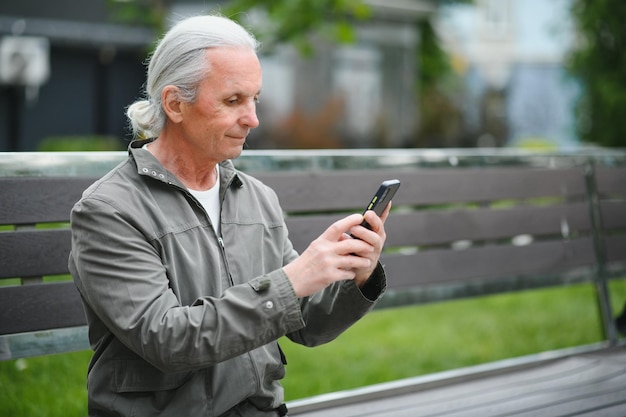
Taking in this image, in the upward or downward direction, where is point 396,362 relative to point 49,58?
downward

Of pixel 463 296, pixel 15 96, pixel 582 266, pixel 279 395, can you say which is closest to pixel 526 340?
pixel 582 266

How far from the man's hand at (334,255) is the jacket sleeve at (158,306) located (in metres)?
0.04

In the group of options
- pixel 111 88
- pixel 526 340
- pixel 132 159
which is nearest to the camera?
pixel 132 159

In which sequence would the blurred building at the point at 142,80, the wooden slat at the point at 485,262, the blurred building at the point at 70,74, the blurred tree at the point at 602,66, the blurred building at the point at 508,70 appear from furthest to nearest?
the blurred building at the point at 508,70 → the blurred building at the point at 70,74 → the blurred building at the point at 142,80 → the blurred tree at the point at 602,66 → the wooden slat at the point at 485,262

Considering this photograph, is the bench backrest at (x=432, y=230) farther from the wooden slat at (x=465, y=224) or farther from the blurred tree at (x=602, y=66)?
the blurred tree at (x=602, y=66)

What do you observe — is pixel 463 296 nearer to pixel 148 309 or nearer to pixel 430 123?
pixel 148 309

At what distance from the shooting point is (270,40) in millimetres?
8258

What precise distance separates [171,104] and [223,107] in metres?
0.15

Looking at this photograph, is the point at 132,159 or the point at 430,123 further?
the point at 430,123

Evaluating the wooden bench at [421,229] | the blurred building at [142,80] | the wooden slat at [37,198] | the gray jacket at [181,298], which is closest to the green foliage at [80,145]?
the blurred building at [142,80]

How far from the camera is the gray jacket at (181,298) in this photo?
2027 mm

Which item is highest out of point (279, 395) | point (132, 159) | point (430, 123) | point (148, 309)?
point (132, 159)

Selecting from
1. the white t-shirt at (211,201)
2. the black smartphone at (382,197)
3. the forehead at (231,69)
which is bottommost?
the white t-shirt at (211,201)

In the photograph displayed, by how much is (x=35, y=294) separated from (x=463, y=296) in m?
2.06
